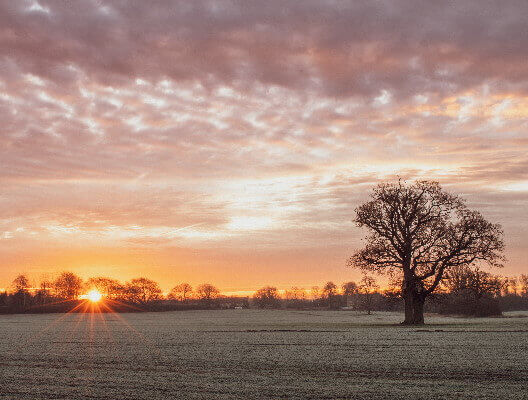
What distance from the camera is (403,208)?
52.3m

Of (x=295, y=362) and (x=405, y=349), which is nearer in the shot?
(x=295, y=362)

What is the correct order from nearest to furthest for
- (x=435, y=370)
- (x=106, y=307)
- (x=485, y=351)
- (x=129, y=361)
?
(x=435, y=370)
(x=129, y=361)
(x=485, y=351)
(x=106, y=307)

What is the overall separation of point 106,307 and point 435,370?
154888 millimetres

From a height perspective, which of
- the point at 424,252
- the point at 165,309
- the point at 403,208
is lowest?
the point at 165,309

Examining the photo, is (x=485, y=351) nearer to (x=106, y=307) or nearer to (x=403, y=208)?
(x=403, y=208)

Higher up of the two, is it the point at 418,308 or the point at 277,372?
the point at 418,308

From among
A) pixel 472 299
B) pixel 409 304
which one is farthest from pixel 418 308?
pixel 472 299

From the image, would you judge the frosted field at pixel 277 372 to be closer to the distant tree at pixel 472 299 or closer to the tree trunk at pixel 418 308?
the tree trunk at pixel 418 308

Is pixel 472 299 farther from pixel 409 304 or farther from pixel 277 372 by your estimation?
pixel 277 372

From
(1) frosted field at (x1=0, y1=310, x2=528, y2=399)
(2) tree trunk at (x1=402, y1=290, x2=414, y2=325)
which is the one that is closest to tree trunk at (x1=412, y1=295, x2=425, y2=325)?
(2) tree trunk at (x1=402, y1=290, x2=414, y2=325)

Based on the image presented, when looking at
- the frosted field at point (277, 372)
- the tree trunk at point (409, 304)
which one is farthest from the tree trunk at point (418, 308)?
the frosted field at point (277, 372)

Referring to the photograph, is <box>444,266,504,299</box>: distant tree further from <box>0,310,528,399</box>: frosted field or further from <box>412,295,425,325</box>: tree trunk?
<box>0,310,528,399</box>: frosted field

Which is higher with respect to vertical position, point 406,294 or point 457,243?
point 457,243

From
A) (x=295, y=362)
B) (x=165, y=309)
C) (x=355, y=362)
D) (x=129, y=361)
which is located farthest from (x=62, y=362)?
(x=165, y=309)
